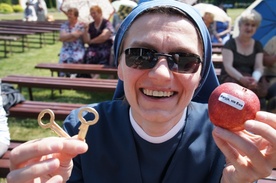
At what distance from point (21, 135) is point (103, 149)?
3379 millimetres

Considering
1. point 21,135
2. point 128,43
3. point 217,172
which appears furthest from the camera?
point 21,135

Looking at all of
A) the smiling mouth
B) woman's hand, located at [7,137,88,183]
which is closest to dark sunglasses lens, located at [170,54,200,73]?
the smiling mouth

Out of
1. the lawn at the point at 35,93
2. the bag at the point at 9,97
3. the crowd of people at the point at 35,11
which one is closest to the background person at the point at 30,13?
the crowd of people at the point at 35,11

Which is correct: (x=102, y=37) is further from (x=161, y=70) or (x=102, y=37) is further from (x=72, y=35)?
(x=161, y=70)

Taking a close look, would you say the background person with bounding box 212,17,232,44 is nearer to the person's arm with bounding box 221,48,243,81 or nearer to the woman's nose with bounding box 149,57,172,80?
the person's arm with bounding box 221,48,243,81

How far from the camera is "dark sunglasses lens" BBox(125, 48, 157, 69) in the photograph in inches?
56.5

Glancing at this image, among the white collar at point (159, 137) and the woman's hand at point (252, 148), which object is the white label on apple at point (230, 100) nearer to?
the woman's hand at point (252, 148)

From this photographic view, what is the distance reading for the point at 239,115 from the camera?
53.2 inches

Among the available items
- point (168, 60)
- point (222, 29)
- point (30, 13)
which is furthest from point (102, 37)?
point (30, 13)

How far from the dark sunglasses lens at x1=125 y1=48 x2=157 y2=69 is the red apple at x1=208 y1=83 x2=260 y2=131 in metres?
0.34

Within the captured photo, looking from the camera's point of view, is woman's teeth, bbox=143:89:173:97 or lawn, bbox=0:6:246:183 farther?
lawn, bbox=0:6:246:183

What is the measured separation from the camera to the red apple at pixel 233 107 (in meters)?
1.36

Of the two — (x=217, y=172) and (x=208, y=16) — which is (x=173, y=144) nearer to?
(x=217, y=172)

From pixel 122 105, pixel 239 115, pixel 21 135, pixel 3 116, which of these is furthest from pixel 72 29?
pixel 239 115
